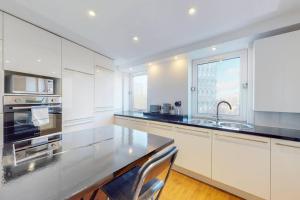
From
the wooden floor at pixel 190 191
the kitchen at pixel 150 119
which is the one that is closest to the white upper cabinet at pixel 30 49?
the kitchen at pixel 150 119

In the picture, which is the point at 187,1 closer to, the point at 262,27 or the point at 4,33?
the point at 262,27

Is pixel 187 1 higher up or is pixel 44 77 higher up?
pixel 187 1

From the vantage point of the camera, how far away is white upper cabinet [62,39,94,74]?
6.91 ft

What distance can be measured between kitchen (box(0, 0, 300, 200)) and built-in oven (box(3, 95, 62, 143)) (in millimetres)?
11

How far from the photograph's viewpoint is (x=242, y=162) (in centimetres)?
163

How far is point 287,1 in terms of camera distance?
1355 mm

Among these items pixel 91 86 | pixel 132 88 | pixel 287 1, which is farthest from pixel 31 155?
pixel 132 88

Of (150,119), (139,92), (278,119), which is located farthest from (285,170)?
(139,92)

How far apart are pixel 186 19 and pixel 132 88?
8.64 feet

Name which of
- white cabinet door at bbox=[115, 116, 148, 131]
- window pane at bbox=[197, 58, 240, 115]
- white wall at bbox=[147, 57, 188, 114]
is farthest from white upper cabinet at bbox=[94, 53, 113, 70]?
window pane at bbox=[197, 58, 240, 115]

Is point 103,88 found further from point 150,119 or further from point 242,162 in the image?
point 242,162

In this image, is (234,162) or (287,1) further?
(234,162)

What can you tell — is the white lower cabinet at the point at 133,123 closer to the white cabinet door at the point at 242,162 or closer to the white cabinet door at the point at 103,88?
the white cabinet door at the point at 103,88

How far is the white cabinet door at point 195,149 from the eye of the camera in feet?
6.29
